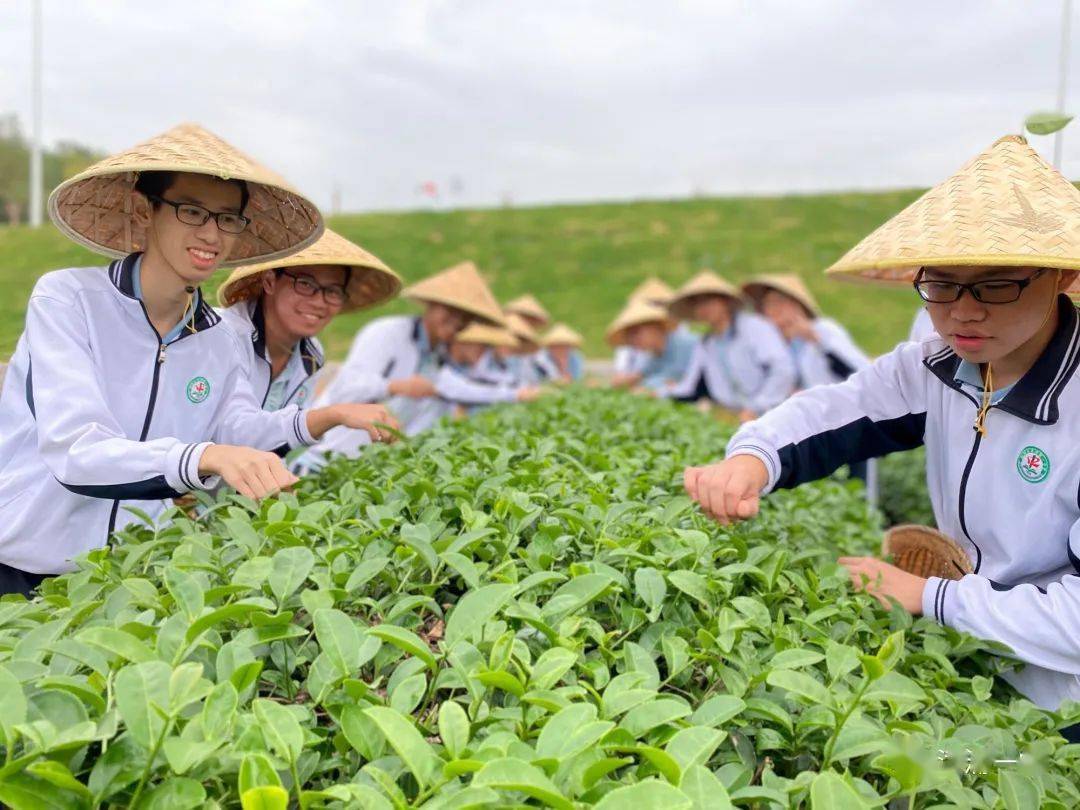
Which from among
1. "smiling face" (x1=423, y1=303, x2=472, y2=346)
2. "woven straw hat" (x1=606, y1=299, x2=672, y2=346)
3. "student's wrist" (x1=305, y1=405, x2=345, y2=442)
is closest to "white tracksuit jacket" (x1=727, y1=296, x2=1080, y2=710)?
"student's wrist" (x1=305, y1=405, x2=345, y2=442)

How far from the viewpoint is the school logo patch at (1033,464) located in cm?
186

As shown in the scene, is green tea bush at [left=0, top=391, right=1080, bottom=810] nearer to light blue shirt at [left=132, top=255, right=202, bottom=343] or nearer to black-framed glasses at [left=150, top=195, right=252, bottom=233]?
light blue shirt at [left=132, top=255, right=202, bottom=343]

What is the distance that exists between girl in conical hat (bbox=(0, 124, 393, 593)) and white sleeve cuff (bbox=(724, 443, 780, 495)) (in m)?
1.02

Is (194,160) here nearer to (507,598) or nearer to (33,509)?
(33,509)

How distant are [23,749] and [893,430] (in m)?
1.93

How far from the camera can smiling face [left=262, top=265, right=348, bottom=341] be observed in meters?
2.99

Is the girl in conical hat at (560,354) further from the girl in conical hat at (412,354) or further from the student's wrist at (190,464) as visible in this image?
the student's wrist at (190,464)

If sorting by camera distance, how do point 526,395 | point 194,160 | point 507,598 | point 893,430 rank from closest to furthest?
point 507,598 < point 194,160 < point 893,430 < point 526,395

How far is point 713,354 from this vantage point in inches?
270

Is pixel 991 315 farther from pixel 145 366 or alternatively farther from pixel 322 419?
pixel 145 366

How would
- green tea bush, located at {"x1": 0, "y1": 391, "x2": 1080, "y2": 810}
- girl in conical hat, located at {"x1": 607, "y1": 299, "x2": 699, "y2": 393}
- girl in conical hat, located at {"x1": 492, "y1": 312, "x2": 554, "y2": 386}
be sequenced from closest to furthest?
green tea bush, located at {"x1": 0, "y1": 391, "x2": 1080, "y2": 810} < girl in conical hat, located at {"x1": 607, "y1": 299, "x2": 699, "y2": 393} < girl in conical hat, located at {"x1": 492, "y1": 312, "x2": 554, "y2": 386}

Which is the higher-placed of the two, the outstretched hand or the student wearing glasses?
the student wearing glasses

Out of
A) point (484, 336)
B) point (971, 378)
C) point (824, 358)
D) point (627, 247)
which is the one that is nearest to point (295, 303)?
point (971, 378)

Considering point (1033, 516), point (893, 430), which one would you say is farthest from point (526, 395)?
point (1033, 516)
